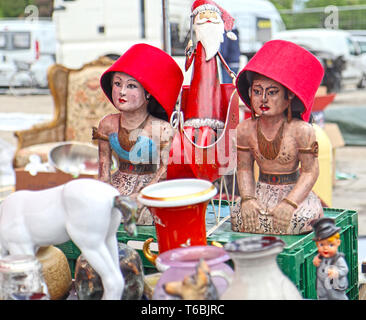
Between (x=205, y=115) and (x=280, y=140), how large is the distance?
25 centimetres

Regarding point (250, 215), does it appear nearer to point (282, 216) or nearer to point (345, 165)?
point (282, 216)

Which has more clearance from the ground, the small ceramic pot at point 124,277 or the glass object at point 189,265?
the glass object at point 189,265

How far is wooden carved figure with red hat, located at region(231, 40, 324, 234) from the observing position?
165cm

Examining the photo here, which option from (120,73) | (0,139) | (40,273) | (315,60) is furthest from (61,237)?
(0,139)

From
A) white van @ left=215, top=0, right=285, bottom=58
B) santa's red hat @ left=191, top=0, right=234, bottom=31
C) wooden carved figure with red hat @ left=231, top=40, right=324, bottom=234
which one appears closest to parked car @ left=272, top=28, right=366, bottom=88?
white van @ left=215, top=0, right=285, bottom=58

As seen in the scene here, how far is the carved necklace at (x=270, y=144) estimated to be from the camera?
5.57ft

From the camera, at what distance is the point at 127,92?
71.6 inches

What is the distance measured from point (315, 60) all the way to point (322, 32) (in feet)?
37.9

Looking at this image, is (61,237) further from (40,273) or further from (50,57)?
(50,57)

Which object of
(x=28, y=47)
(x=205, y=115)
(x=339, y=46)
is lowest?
(x=339, y=46)

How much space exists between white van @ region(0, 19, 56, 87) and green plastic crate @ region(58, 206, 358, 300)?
36.0ft

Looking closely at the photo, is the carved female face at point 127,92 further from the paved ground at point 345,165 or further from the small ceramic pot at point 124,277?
the paved ground at point 345,165

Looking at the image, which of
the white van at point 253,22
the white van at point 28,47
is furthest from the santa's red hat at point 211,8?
the white van at point 28,47

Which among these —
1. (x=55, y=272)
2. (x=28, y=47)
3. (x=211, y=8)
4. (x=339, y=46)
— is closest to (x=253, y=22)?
(x=339, y=46)
